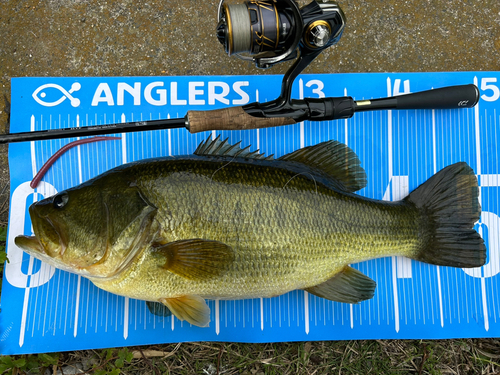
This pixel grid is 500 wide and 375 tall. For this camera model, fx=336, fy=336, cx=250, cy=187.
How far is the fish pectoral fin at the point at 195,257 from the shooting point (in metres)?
1.65

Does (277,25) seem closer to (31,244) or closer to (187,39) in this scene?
(187,39)

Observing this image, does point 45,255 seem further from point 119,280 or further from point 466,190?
point 466,190

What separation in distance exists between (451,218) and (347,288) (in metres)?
0.75

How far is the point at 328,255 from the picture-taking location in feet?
6.11

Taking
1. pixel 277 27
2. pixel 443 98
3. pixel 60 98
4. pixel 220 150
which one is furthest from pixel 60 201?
pixel 443 98

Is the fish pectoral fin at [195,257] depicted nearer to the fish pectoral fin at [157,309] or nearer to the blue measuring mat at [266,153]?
the fish pectoral fin at [157,309]

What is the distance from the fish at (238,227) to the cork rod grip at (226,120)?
0.12 meters

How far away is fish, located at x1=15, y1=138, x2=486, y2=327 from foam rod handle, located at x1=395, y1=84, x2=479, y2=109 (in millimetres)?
424

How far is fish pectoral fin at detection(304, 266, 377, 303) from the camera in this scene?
6.36 ft

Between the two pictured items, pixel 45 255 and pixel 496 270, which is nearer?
pixel 45 255

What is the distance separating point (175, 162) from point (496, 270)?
7.21 ft

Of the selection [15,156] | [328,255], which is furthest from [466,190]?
[15,156]

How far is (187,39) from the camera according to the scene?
2.41m

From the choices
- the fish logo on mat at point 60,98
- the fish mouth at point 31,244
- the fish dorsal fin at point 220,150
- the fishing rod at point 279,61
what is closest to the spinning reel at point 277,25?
the fishing rod at point 279,61
